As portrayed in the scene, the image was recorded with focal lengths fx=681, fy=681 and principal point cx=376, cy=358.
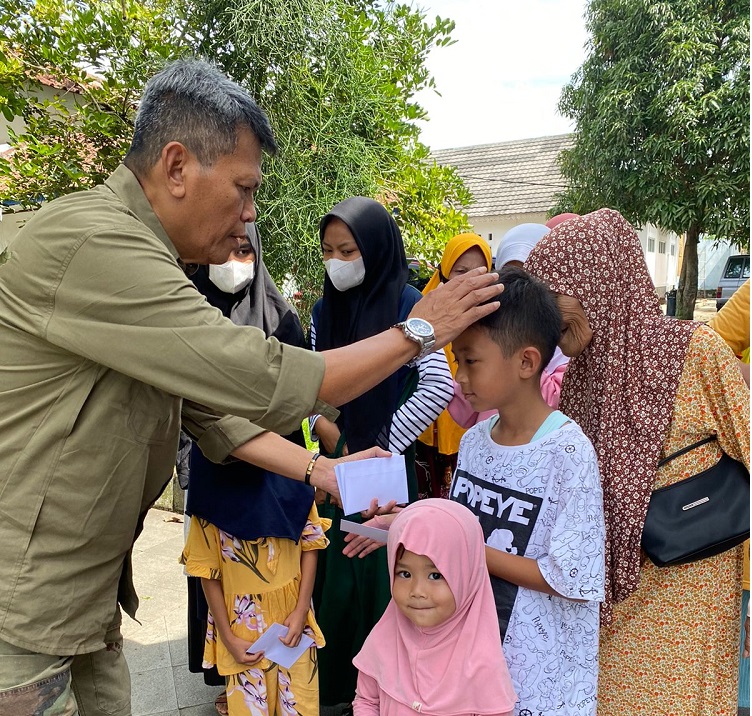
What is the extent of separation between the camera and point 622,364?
1.73 meters

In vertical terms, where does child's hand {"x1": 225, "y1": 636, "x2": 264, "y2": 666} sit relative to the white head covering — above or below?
below

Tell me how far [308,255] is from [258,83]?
0.99 meters

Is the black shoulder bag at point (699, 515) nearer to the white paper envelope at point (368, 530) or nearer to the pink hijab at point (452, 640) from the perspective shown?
the pink hijab at point (452, 640)

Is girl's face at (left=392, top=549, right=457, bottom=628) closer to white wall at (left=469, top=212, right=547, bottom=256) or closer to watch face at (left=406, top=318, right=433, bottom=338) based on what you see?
watch face at (left=406, top=318, right=433, bottom=338)

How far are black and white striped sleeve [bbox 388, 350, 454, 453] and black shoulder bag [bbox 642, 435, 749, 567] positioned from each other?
1021 mm

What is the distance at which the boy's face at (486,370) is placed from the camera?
1710mm

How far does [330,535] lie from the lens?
9.25ft

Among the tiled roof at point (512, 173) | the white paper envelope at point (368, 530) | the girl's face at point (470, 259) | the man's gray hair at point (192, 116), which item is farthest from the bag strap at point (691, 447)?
the tiled roof at point (512, 173)

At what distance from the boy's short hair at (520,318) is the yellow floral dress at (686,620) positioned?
359 millimetres

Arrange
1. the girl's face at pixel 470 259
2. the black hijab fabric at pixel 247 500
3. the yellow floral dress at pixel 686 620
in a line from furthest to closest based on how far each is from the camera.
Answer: the girl's face at pixel 470 259 < the black hijab fabric at pixel 247 500 < the yellow floral dress at pixel 686 620

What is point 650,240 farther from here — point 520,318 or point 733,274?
point 520,318

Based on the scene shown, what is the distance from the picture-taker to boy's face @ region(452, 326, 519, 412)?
1710 millimetres

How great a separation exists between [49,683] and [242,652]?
3.14ft

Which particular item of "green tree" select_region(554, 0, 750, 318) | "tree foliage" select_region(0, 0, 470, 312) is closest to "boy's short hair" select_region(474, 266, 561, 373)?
"tree foliage" select_region(0, 0, 470, 312)
